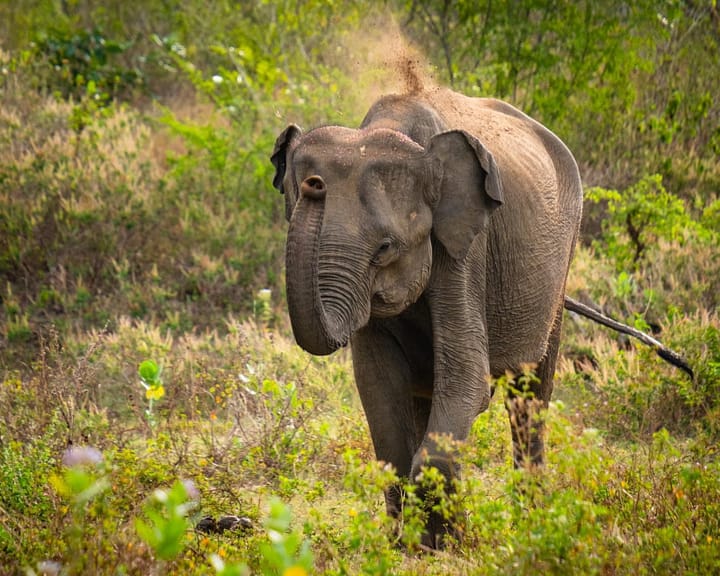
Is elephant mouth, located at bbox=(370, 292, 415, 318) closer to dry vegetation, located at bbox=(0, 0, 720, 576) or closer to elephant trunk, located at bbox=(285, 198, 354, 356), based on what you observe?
elephant trunk, located at bbox=(285, 198, 354, 356)

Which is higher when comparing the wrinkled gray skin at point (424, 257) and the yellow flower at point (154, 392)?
the wrinkled gray skin at point (424, 257)

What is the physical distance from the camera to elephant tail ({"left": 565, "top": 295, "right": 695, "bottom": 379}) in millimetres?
8008

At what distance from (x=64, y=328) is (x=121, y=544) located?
24.3 ft

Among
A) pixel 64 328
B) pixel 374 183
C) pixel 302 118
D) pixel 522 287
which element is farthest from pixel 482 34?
pixel 374 183

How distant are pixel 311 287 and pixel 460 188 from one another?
3.76 feet

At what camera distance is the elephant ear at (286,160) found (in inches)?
221

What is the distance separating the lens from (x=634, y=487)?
5.70 metres

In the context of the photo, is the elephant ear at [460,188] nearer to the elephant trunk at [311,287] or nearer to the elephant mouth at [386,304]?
the elephant mouth at [386,304]

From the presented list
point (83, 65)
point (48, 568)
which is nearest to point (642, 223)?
point (48, 568)

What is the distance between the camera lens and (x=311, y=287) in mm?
4816

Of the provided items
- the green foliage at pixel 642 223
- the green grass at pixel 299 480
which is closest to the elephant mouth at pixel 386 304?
the green grass at pixel 299 480

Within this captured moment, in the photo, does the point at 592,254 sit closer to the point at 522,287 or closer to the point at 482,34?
the point at 482,34

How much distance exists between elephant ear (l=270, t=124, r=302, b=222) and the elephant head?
0.01 meters

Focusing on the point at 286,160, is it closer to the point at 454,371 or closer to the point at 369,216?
the point at 369,216
